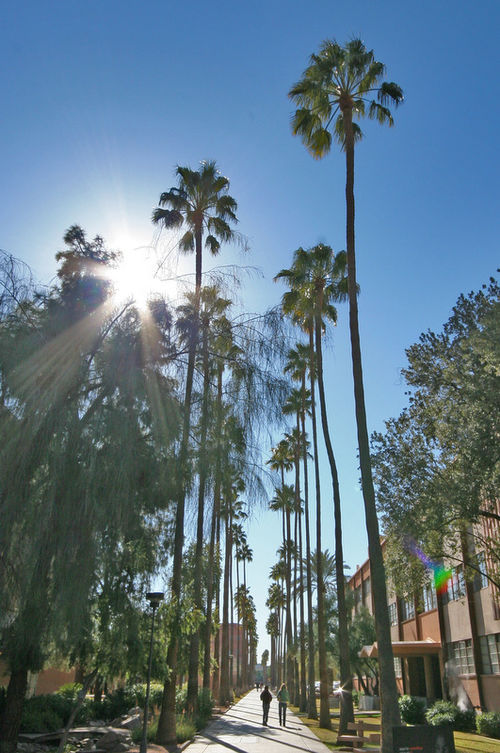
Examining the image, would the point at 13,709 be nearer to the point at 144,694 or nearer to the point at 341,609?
the point at 341,609

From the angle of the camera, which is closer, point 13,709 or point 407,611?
point 13,709

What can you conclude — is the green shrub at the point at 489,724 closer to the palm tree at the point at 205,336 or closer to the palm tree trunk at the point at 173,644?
the palm tree trunk at the point at 173,644

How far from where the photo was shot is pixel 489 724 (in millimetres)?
22734

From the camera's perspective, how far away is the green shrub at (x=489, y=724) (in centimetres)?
2241

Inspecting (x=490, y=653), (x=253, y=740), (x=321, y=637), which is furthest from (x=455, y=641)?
(x=253, y=740)

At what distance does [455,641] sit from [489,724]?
8080 mm

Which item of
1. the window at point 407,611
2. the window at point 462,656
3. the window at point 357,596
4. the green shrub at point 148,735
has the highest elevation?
the window at point 357,596

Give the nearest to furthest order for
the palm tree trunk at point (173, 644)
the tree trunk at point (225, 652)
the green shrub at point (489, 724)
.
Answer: the palm tree trunk at point (173, 644), the green shrub at point (489, 724), the tree trunk at point (225, 652)

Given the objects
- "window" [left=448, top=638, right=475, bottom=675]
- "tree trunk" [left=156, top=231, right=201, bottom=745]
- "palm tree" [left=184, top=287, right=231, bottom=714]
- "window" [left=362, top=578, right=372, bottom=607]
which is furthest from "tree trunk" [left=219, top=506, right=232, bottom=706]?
"palm tree" [left=184, top=287, right=231, bottom=714]

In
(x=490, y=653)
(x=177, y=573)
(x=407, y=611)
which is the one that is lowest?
(x=490, y=653)

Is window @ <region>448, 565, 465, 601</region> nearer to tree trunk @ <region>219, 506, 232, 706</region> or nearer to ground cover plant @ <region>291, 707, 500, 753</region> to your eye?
ground cover plant @ <region>291, 707, 500, 753</region>

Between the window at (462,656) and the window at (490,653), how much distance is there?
155 cm

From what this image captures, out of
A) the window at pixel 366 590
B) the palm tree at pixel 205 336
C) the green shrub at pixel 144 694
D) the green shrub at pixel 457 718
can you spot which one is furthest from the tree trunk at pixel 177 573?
the window at pixel 366 590

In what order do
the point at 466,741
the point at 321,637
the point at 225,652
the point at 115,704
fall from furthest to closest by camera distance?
the point at 225,652
the point at 115,704
the point at 321,637
the point at 466,741
